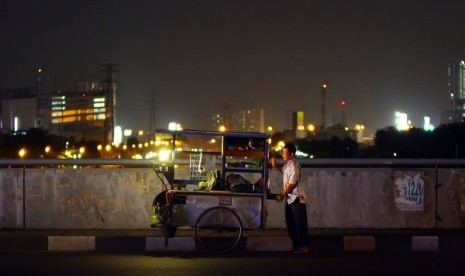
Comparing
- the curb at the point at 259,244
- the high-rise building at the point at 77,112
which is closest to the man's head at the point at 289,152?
the curb at the point at 259,244

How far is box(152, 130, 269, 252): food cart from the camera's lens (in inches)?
492

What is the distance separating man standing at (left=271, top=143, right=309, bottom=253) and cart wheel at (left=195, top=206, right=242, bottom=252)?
79cm

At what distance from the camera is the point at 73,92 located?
15212 cm

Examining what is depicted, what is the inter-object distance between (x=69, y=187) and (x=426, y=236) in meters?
6.36

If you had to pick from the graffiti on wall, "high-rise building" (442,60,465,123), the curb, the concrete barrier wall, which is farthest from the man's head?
"high-rise building" (442,60,465,123)

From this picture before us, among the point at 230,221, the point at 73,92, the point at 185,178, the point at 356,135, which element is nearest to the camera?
the point at 230,221

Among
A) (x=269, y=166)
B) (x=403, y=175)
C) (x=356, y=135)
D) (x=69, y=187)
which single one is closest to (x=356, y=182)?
(x=403, y=175)

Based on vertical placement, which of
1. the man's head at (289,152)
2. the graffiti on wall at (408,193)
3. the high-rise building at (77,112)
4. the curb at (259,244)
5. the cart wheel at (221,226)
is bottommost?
the curb at (259,244)

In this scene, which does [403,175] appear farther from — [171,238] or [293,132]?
[293,132]

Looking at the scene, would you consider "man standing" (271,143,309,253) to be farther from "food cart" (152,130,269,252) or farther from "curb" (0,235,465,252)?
"curb" (0,235,465,252)

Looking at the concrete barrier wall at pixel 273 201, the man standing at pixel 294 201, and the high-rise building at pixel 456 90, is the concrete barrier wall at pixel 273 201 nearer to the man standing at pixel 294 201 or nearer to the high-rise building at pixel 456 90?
the man standing at pixel 294 201

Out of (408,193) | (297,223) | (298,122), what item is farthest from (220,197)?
(298,122)

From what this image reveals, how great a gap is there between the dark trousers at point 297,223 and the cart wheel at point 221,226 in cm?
80

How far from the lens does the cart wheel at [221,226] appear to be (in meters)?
12.5
